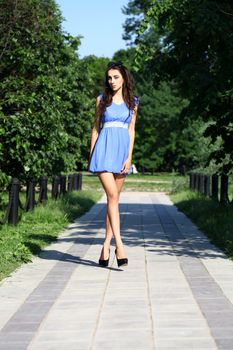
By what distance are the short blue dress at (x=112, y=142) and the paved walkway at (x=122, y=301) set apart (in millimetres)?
1121

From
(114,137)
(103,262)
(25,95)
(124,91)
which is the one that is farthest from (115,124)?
(25,95)

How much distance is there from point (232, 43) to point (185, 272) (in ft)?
14.1

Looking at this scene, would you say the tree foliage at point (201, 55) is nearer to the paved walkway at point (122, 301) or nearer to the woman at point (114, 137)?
the paved walkway at point (122, 301)

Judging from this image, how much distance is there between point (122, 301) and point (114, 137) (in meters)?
2.01

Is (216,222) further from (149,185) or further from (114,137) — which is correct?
(149,185)

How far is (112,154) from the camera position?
24.0ft

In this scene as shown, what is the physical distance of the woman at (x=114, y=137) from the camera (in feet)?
24.1

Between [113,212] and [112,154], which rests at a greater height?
[112,154]

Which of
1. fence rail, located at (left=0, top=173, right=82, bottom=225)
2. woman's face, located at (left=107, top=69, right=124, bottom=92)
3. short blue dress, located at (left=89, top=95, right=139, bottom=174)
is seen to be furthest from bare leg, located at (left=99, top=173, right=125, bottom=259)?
fence rail, located at (left=0, top=173, right=82, bottom=225)

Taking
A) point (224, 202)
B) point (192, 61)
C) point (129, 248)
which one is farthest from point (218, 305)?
point (224, 202)

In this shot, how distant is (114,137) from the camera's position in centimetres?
735

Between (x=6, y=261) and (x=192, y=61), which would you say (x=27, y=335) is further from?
(x=192, y=61)

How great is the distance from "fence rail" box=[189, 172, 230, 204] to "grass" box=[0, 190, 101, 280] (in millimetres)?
3307

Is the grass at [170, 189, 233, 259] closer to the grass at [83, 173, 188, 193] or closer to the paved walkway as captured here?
the paved walkway
